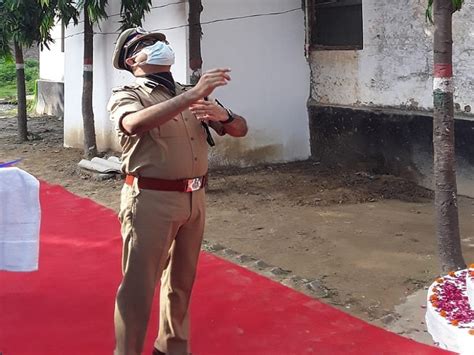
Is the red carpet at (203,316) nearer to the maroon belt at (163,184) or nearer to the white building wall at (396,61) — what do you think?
the maroon belt at (163,184)

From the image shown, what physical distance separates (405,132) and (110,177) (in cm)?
377

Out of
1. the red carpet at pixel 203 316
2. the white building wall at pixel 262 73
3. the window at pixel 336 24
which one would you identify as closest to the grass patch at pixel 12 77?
the white building wall at pixel 262 73

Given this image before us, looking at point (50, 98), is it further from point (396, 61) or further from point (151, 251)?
point (151, 251)

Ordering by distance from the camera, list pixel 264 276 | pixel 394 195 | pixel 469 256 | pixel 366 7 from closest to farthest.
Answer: pixel 264 276, pixel 469 256, pixel 394 195, pixel 366 7

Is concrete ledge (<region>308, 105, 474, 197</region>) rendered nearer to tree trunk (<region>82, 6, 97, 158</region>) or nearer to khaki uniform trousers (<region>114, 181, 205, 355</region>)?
tree trunk (<region>82, 6, 97, 158</region>)

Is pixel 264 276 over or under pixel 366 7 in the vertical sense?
under

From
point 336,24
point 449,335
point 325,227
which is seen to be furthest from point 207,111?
point 336,24

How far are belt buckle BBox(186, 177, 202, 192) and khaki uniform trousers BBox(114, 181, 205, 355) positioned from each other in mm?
23

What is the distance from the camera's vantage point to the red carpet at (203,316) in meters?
3.74

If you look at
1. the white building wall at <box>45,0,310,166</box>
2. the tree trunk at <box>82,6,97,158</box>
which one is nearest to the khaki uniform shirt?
the white building wall at <box>45,0,310,166</box>

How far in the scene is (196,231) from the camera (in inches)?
132

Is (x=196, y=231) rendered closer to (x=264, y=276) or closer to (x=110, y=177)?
(x=264, y=276)

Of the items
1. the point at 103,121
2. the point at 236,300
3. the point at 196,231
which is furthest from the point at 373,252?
the point at 103,121

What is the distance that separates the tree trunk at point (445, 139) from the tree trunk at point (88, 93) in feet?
20.6
